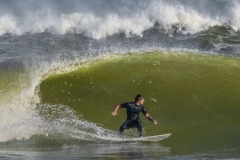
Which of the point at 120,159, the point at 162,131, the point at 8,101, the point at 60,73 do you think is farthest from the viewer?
the point at 60,73

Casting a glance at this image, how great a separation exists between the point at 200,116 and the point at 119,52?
167 inches

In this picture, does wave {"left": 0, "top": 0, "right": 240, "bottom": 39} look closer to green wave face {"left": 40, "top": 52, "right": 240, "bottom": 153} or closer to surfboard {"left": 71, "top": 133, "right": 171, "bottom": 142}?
green wave face {"left": 40, "top": 52, "right": 240, "bottom": 153}

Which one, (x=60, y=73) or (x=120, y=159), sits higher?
(x=60, y=73)


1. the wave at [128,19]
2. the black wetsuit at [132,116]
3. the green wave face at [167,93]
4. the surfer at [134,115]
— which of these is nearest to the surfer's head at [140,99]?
the surfer at [134,115]

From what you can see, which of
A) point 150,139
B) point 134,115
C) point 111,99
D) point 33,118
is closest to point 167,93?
point 111,99

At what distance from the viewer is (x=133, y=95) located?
12.8 metres

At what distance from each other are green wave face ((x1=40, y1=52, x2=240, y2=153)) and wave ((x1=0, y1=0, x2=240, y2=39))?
23.6 feet

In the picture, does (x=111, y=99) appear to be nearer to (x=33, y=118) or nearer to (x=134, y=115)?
(x=134, y=115)

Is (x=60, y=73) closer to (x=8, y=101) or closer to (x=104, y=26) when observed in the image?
(x=8, y=101)

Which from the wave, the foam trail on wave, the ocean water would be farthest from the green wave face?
the wave

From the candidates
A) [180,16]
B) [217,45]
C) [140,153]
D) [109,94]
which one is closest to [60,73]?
[109,94]

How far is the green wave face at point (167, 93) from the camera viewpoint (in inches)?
453

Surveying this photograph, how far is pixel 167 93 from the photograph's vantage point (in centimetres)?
1296

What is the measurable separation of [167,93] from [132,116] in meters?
1.96
